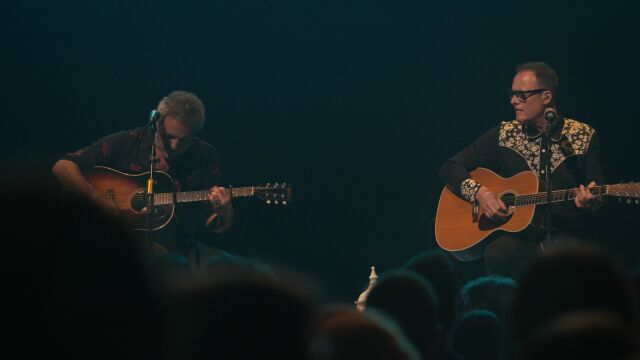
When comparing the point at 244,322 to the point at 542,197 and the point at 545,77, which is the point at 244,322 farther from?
the point at 545,77

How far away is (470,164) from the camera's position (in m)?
→ 6.47

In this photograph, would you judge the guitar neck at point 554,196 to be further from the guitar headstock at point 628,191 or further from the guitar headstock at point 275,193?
the guitar headstock at point 275,193

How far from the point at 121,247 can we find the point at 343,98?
7169 mm

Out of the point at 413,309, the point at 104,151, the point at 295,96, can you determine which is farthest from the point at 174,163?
the point at 413,309

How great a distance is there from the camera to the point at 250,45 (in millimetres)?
7957

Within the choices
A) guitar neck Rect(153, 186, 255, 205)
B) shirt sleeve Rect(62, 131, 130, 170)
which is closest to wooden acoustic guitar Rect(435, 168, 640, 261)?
guitar neck Rect(153, 186, 255, 205)

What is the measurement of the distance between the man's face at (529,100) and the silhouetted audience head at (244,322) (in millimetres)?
5416

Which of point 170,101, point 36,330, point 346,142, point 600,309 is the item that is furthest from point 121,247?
point 346,142

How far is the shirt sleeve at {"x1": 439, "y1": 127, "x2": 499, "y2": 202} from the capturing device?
6.34 metres

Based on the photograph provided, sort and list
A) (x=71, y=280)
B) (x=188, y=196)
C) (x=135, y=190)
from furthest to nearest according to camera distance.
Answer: (x=188, y=196)
(x=135, y=190)
(x=71, y=280)

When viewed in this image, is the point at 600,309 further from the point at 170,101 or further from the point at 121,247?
the point at 170,101

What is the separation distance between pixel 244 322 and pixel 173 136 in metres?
5.57

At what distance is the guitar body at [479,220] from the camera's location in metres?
5.99

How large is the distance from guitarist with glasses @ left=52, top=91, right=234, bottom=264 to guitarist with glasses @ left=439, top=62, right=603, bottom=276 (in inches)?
76.9
